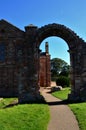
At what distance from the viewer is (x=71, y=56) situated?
2631 centimetres

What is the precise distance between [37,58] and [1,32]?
39.8 feet

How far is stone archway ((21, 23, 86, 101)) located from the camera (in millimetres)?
25453

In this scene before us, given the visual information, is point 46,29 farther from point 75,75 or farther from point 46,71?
point 46,71

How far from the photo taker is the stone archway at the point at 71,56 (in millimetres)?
25453

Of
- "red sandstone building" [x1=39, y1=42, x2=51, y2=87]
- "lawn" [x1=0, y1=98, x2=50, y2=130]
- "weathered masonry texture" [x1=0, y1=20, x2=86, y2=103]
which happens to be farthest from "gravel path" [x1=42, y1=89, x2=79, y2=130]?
"red sandstone building" [x1=39, y1=42, x2=51, y2=87]

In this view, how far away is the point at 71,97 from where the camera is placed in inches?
1009

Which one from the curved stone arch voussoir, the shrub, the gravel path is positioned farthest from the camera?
the shrub

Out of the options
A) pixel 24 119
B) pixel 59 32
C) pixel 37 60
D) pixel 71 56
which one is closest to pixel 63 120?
pixel 24 119

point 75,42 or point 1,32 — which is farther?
point 1,32

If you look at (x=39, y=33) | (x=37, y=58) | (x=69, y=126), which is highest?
(x=39, y=33)

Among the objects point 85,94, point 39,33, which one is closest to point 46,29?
point 39,33

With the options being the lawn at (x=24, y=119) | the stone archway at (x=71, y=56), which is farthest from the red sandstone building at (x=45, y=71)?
the lawn at (x=24, y=119)

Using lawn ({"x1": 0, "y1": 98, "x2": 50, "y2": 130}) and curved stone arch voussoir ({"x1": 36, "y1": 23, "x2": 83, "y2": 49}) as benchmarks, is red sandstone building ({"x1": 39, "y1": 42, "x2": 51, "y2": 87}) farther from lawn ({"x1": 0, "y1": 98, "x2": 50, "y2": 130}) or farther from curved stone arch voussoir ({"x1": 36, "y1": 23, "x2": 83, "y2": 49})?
lawn ({"x1": 0, "y1": 98, "x2": 50, "y2": 130})

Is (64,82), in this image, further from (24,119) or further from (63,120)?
(24,119)
